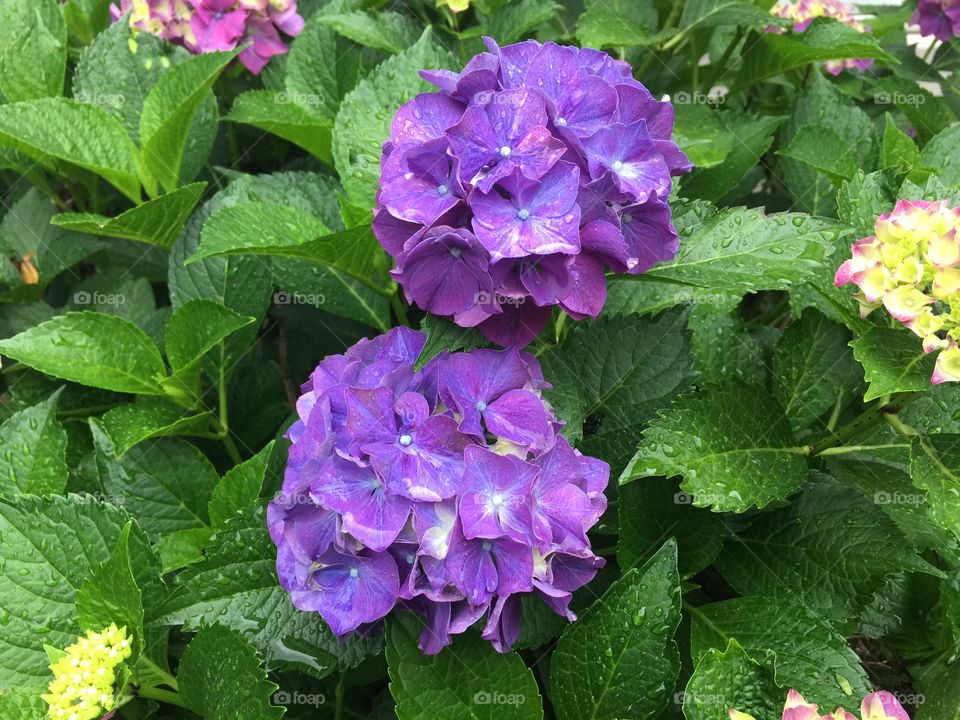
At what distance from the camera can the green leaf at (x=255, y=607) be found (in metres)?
0.98

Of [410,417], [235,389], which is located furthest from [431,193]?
[235,389]

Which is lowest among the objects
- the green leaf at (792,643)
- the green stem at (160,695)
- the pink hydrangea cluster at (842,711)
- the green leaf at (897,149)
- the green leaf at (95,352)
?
the green stem at (160,695)

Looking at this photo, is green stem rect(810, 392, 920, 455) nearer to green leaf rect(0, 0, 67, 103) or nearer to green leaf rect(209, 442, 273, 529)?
green leaf rect(209, 442, 273, 529)

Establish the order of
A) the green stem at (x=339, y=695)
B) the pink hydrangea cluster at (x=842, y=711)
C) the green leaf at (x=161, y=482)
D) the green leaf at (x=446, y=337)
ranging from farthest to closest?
the green leaf at (x=161, y=482) < the green stem at (x=339, y=695) < the green leaf at (x=446, y=337) < the pink hydrangea cluster at (x=842, y=711)

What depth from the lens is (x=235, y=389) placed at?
149 cm

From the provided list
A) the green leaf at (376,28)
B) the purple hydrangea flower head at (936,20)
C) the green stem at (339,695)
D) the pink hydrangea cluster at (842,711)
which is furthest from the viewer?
the purple hydrangea flower head at (936,20)

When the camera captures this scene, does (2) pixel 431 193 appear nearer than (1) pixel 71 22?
Yes

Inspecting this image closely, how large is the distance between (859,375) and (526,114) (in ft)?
1.94

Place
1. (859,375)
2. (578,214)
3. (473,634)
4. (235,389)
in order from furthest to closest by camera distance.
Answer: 1. (235,389)
2. (859,375)
3. (473,634)
4. (578,214)

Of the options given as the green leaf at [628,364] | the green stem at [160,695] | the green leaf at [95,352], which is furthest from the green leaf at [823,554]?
the green leaf at [95,352]

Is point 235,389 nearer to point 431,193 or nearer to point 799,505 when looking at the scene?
point 431,193

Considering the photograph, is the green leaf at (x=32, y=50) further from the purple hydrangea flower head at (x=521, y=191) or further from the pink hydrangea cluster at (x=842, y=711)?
the pink hydrangea cluster at (x=842, y=711)

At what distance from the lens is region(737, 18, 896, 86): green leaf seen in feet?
4.69

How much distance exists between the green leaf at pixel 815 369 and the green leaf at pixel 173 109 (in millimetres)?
951
